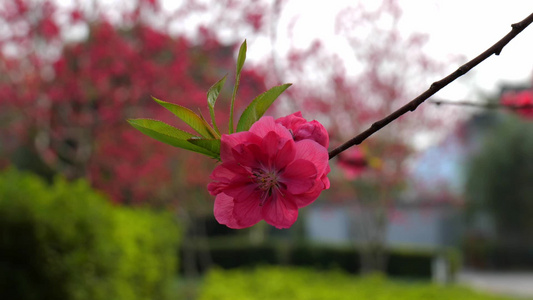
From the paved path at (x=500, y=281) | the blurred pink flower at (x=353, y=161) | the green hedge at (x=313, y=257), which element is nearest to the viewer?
the blurred pink flower at (x=353, y=161)

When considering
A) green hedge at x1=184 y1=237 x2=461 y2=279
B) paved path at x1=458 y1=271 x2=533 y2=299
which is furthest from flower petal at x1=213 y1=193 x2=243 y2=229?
green hedge at x1=184 y1=237 x2=461 y2=279

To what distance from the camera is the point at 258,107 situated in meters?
0.60

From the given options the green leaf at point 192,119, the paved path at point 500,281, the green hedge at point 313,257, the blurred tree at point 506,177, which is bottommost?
the paved path at point 500,281

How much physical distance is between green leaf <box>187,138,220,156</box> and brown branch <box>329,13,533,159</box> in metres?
0.12

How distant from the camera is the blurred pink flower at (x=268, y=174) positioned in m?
0.57

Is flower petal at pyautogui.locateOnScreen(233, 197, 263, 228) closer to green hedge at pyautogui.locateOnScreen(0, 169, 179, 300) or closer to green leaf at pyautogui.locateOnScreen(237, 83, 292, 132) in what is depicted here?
green leaf at pyautogui.locateOnScreen(237, 83, 292, 132)

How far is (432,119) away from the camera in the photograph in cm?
961

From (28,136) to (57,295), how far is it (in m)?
5.07

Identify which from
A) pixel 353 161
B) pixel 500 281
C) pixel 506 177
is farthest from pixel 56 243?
Result: pixel 506 177

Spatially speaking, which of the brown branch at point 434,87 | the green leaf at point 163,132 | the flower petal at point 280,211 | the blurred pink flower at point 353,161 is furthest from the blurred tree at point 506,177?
the green leaf at point 163,132

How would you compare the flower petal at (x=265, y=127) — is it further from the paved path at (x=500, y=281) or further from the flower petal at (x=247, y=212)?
the paved path at (x=500, y=281)

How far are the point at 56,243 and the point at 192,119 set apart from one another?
9.79 ft

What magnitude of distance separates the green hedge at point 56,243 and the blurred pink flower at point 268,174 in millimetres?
2892

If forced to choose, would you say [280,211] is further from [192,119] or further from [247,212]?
[192,119]
